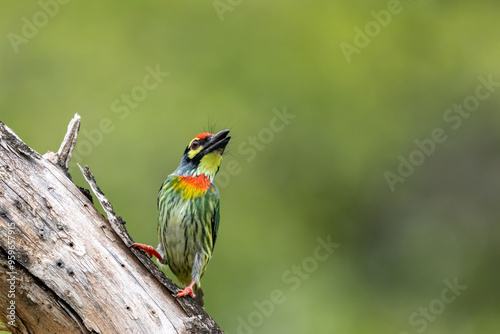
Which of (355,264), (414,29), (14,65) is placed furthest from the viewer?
(414,29)

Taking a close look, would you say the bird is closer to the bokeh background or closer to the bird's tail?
the bird's tail

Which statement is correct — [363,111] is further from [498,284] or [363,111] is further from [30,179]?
[30,179]

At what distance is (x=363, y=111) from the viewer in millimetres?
10406

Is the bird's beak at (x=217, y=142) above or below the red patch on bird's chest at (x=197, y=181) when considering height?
above

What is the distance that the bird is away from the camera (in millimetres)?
4758

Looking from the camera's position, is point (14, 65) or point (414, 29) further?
point (414, 29)

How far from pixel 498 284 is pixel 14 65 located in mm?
8372

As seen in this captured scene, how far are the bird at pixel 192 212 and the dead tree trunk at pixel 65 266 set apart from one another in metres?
1.16

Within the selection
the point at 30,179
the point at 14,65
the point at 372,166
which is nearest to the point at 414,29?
the point at 372,166

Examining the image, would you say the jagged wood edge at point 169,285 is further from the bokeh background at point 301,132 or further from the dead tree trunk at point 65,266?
Answer: the bokeh background at point 301,132

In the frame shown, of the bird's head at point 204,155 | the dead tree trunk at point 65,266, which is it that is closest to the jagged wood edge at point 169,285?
the dead tree trunk at point 65,266

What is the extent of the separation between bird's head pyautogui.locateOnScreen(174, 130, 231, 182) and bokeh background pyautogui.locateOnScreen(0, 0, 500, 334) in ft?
9.36

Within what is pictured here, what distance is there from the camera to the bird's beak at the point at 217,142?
4.86 m

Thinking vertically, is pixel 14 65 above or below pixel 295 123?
below
